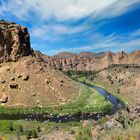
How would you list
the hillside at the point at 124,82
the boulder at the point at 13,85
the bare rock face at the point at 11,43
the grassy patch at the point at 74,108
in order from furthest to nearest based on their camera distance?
the hillside at the point at 124,82 < the bare rock face at the point at 11,43 < the boulder at the point at 13,85 < the grassy patch at the point at 74,108

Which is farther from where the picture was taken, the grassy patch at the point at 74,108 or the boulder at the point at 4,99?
the boulder at the point at 4,99

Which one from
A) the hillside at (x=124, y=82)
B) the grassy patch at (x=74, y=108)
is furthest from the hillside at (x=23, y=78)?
the hillside at (x=124, y=82)

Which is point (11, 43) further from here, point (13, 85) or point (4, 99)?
point (4, 99)

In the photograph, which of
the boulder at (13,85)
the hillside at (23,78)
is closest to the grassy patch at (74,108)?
the hillside at (23,78)

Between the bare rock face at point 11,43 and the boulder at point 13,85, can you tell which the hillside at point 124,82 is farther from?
the bare rock face at point 11,43

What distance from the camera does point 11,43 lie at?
80188 millimetres

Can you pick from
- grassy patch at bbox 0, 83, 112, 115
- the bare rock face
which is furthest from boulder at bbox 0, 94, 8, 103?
the bare rock face

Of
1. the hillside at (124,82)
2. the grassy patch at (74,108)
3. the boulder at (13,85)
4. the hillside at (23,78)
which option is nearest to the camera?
the grassy patch at (74,108)

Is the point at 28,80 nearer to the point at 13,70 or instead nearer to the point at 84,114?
the point at 13,70

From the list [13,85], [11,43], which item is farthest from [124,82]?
[13,85]

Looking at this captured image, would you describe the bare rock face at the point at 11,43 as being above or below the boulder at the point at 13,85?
above

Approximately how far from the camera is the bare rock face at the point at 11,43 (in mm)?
77731

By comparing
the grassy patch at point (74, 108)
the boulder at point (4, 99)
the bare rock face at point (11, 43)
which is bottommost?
the grassy patch at point (74, 108)

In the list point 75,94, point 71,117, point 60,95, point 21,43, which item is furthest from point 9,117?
point 21,43
